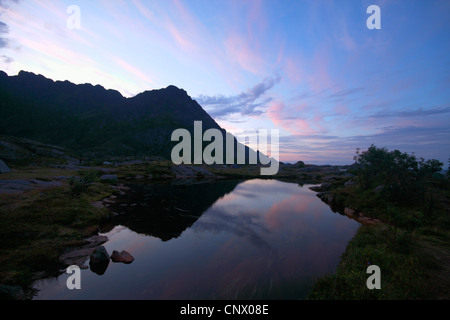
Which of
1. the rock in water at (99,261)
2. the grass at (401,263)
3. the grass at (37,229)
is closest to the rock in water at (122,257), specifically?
the rock in water at (99,261)

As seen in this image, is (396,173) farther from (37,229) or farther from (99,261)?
(37,229)

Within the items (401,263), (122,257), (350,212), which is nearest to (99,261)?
(122,257)

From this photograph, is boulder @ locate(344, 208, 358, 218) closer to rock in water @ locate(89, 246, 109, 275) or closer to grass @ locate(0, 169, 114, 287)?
rock in water @ locate(89, 246, 109, 275)

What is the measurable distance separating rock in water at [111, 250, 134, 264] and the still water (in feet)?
1.66

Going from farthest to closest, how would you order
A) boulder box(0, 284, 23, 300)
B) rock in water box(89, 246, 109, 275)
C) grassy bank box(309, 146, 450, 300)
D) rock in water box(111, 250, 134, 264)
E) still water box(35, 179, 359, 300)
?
rock in water box(111, 250, 134, 264), rock in water box(89, 246, 109, 275), still water box(35, 179, 359, 300), grassy bank box(309, 146, 450, 300), boulder box(0, 284, 23, 300)

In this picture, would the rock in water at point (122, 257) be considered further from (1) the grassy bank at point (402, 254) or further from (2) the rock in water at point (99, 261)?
(1) the grassy bank at point (402, 254)

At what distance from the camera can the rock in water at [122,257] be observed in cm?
1836

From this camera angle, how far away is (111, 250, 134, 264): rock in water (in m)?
18.4

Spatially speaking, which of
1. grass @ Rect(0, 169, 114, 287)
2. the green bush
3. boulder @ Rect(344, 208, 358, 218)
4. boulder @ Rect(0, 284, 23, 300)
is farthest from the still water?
the green bush

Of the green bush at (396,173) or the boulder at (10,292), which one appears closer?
the boulder at (10,292)

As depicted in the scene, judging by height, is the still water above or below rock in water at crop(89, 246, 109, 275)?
below

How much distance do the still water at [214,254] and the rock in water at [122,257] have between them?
0.51 m

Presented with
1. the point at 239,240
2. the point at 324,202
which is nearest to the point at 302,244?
the point at 239,240

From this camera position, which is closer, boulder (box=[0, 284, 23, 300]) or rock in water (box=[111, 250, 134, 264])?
boulder (box=[0, 284, 23, 300])
